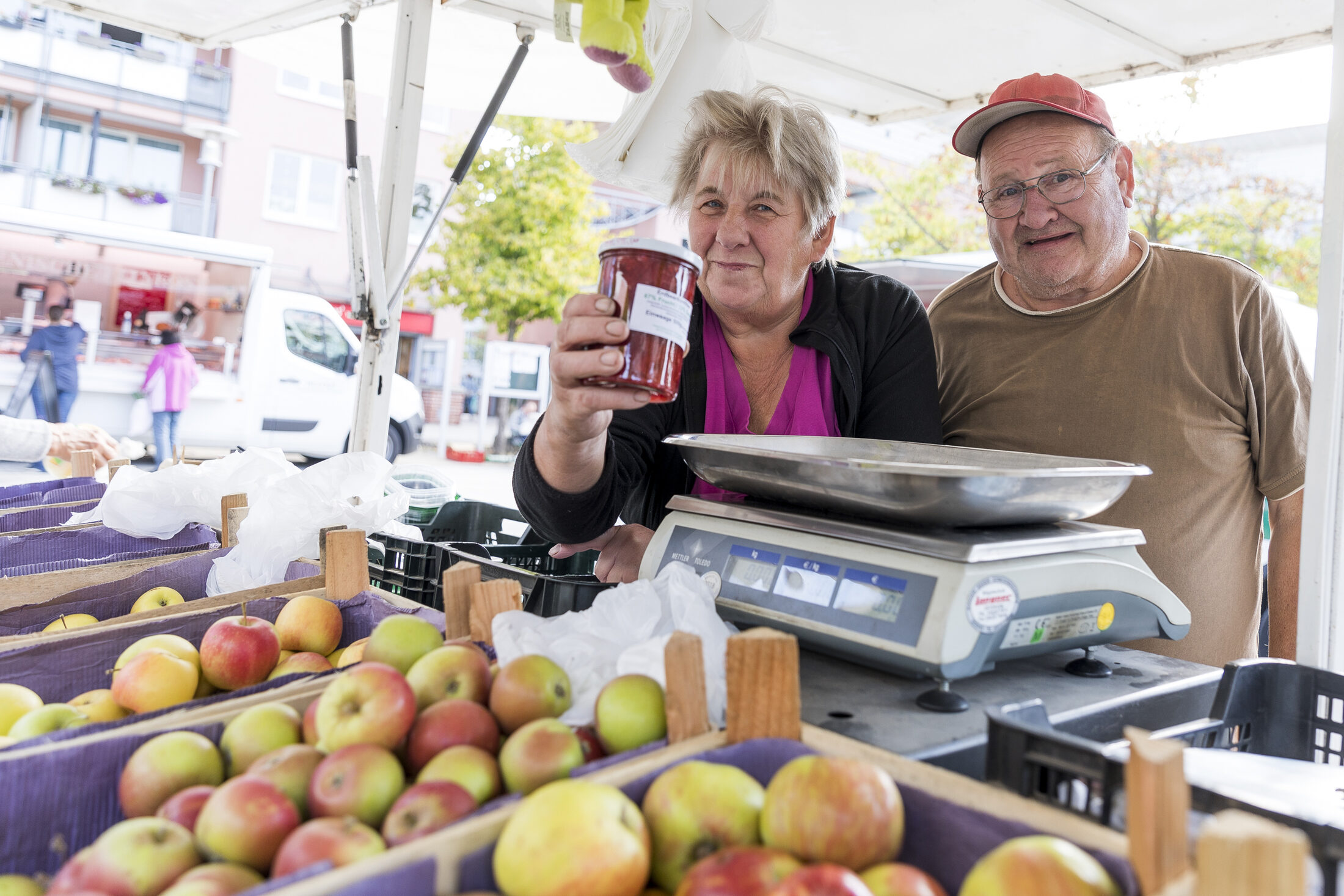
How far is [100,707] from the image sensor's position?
4.31ft

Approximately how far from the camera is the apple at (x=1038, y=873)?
0.66 meters

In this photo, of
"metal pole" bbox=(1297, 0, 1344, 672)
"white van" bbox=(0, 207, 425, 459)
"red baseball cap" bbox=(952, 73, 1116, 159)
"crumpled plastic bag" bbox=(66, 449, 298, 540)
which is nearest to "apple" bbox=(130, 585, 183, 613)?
"crumpled plastic bag" bbox=(66, 449, 298, 540)

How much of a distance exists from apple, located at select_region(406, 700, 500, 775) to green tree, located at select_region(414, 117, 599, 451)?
14.1 m

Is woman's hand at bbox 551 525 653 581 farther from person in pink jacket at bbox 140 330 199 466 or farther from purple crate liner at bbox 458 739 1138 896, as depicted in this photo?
person in pink jacket at bbox 140 330 199 466

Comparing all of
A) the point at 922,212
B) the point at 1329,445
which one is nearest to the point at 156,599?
the point at 1329,445

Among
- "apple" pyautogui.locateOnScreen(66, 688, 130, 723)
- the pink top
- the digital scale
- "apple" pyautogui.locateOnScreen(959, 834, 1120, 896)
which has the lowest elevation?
"apple" pyautogui.locateOnScreen(66, 688, 130, 723)

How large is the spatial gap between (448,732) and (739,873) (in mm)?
417

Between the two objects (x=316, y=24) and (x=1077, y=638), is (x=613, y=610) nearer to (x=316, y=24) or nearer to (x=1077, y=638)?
(x=1077, y=638)

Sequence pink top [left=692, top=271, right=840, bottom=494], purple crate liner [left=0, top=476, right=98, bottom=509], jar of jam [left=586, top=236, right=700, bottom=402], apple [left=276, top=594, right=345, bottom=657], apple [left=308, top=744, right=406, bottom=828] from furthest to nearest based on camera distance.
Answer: purple crate liner [left=0, top=476, right=98, bottom=509]
pink top [left=692, top=271, right=840, bottom=494]
apple [left=276, top=594, right=345, bottom=657]
jar of jam [left=586, top=236, right=700, bottom=402]
apple [left=308, top=744, right=406, bottom=828]

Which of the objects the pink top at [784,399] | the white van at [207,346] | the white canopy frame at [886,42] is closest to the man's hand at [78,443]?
the white canopy frame at [886,42]

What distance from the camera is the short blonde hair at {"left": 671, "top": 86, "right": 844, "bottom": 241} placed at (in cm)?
190

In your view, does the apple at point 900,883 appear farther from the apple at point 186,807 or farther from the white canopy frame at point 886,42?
the white canopy frame at point 886,42

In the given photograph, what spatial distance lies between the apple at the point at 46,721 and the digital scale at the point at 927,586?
86 centimetres

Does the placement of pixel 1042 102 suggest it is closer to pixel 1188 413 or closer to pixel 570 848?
pixel 1188 413
